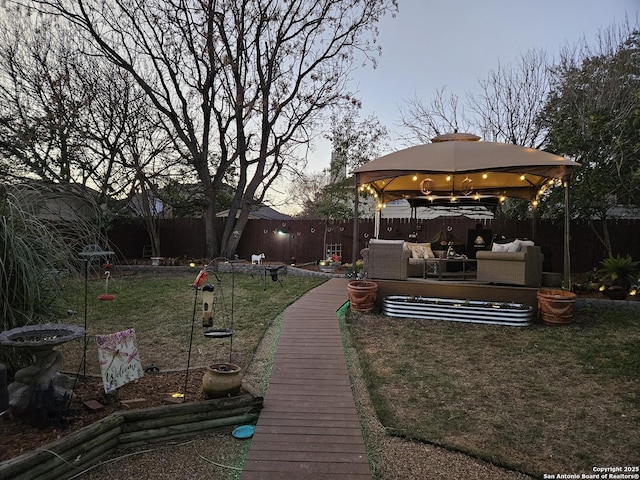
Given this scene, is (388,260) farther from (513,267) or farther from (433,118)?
(433,118)

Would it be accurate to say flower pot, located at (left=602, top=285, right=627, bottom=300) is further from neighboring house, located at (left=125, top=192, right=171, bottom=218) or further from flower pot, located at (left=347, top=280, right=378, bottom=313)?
neighboring house, located at (left=125, top=192, right=171, bottom=218)

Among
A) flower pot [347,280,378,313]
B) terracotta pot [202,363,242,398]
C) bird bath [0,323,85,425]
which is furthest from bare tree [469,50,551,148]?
bird bath [0,323,85,425]

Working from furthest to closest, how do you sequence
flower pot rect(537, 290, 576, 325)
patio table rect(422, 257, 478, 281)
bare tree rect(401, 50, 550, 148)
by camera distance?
bare tree rect(401, 50, 550, 148)
patio table rect(422, 257, 478, 281)
flower pot rect(537, 290, 576, 325)

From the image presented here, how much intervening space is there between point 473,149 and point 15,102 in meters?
12.1

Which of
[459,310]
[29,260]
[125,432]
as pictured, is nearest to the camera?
[125,432]

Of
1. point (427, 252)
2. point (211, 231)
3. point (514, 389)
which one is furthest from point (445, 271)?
point (211, 231)

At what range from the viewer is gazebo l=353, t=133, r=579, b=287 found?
678 cm

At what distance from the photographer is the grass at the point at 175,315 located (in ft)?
15.2

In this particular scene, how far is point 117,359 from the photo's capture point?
318 cm

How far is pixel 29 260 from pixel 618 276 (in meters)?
9.62

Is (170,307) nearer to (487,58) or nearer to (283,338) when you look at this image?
(283,338)

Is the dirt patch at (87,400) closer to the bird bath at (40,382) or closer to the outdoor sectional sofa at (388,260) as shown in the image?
the bird bath at (40,382)

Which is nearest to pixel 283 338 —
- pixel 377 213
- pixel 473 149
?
pixel 473 149

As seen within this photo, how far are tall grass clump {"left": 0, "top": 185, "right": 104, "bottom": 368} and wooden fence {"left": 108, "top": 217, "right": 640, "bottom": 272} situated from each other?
7.04 metres
